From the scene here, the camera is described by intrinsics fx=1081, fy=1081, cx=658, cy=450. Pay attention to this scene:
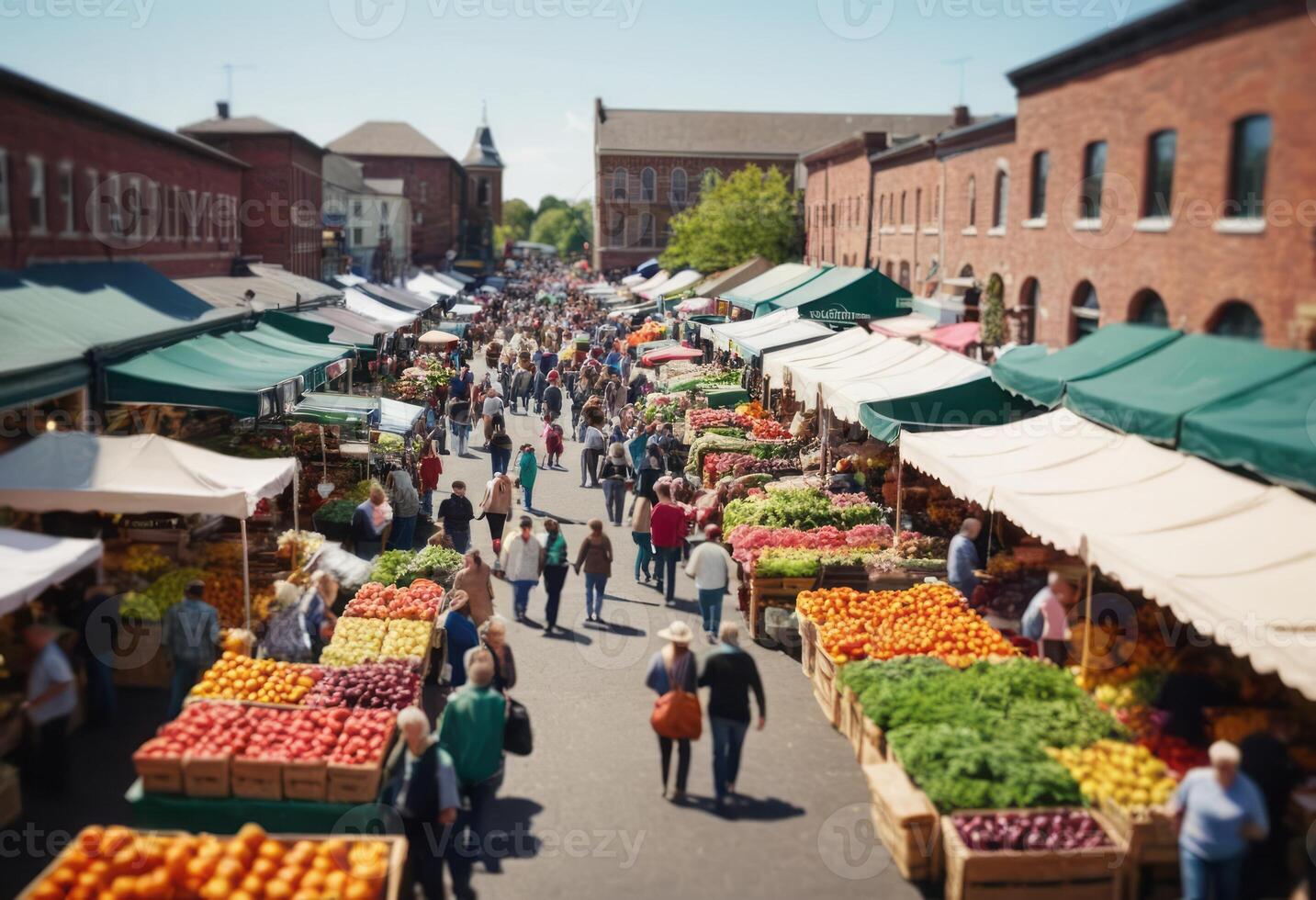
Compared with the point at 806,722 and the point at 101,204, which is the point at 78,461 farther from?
the point at 101,204

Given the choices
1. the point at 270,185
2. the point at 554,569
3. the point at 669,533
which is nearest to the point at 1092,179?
the point at 669,533

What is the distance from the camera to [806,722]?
10.9 metres

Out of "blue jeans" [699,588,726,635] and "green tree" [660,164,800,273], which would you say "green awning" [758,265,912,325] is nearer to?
"blue jeans" [699,588,726,635]

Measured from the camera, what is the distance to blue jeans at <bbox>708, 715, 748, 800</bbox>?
9.05m

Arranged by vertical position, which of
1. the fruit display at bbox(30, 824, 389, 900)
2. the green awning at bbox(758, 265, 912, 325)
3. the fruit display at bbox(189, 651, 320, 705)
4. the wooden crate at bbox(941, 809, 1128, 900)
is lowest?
the wooden crate at bbox(941, 809, 1128, 900)

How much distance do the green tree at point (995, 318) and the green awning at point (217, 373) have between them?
43.9 feet

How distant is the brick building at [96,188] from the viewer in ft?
57.4

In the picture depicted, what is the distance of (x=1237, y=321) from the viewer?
14500mm

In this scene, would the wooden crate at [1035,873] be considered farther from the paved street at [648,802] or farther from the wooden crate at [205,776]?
the wooden crate at [205,776]

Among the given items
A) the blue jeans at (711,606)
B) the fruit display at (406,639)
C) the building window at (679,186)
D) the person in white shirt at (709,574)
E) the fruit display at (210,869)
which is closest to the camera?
the fruit display at (210,869)

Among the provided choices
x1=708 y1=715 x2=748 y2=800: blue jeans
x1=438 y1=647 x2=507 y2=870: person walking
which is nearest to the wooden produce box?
x1=708 y1=715 x2=748 y2=800: blue jeans

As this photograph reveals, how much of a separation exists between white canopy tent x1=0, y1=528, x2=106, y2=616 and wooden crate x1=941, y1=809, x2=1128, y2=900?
7120mm

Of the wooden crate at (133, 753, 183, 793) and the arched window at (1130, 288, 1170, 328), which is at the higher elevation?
the arched window at (1130, 288, 1170, 328)

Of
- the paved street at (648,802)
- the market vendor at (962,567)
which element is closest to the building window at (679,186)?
the market vendor at (962,567)
